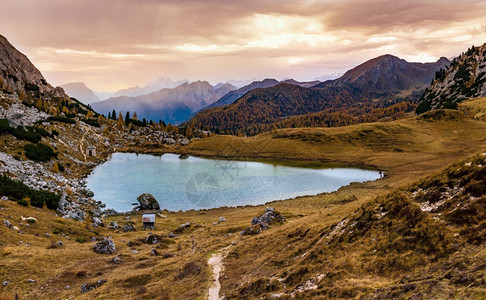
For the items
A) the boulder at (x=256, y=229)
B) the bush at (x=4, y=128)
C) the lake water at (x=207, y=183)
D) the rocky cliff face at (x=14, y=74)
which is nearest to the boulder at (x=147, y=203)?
the lake water at (x=207, y=183)

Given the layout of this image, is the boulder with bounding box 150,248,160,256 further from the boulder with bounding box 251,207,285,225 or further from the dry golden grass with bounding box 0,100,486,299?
the boulder with bounding box 251,207,285,225

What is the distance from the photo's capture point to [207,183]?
289 feet

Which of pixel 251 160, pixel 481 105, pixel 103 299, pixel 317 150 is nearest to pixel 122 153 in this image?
pixel 251 160

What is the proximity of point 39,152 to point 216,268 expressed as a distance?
76797 mm

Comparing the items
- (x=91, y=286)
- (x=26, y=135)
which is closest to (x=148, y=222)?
(x=91, y=286)

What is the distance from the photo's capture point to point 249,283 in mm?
20594

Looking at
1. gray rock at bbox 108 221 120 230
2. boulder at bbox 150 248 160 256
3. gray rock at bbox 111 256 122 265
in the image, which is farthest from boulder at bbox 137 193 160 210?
gray rock at bbox 111 256 122 265

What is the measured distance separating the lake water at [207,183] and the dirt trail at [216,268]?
37285 millimetres

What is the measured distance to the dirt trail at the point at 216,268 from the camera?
21.3 m

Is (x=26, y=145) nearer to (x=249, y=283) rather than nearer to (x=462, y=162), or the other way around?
(x=249, y=283)

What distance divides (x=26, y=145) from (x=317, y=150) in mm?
116702

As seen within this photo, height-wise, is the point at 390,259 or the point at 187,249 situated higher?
the point at 390,259

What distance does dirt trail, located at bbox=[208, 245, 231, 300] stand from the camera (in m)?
21.3

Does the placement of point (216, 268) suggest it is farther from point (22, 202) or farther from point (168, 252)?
point (22, 202)
